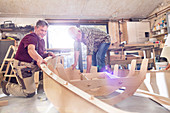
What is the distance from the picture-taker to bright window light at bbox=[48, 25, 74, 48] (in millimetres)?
5562

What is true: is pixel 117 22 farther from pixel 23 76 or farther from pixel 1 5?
pixel 23 76

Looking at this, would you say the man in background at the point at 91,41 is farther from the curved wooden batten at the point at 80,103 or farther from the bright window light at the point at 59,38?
the bright window light at the point at 59,38

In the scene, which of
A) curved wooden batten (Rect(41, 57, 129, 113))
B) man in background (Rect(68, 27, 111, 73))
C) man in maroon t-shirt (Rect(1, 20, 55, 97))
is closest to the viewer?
curved wooden batten (Rect(41, 57, 129, 113))

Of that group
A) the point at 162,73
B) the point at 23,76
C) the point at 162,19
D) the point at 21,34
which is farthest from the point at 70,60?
the point at 162,19

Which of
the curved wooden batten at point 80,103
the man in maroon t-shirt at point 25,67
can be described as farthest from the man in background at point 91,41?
the curved wooden batten at point 80,103

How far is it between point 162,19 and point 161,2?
78 cm

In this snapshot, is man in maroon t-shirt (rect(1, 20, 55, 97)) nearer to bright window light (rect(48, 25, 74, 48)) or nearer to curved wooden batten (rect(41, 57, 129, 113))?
curved wooden batten (rect(41, 57, 129, 113))

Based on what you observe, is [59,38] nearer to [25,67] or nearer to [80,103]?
[25,67]

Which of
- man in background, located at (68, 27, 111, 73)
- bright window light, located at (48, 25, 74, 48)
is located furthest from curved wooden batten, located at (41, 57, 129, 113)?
bright window light, located at (48, 25, 74, 48)

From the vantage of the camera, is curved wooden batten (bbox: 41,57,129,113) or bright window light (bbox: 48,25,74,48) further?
bright window light (bbox: 48,25,74,48)

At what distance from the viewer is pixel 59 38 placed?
5609 mm

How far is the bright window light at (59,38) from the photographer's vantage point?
5562 mm

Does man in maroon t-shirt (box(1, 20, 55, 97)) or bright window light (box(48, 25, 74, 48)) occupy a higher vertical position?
bright window light (box(48, 25, 74, 48))

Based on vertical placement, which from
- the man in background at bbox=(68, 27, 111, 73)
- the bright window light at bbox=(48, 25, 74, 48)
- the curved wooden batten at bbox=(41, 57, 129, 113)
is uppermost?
the bright window light at bbox=(48, 25, 74, 48)
